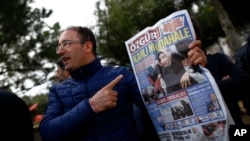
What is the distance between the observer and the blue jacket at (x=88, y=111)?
5.78 ft

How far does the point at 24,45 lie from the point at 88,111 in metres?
10.8

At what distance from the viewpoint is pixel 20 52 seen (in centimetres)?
1161

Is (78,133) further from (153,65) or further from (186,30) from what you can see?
(186,30)

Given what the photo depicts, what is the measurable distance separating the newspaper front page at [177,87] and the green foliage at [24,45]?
9361 mm

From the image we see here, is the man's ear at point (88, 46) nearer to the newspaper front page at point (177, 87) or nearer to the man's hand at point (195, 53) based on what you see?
the newspaper front page at point (177, 87)

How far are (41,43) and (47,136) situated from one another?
10060 millimetres

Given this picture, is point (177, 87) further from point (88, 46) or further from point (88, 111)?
point (88, 46)

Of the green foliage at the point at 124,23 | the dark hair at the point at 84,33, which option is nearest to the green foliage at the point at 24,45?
the green foliage at the point at 124,23

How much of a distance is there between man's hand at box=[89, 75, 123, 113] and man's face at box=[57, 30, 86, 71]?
33 centimetres

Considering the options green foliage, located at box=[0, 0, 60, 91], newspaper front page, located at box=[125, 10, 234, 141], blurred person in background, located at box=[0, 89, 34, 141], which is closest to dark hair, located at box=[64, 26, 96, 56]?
newspaper front page, located at box=[125, 10, 234, 141]

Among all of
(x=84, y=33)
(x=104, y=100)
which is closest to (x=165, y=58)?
(x=104, y=100)

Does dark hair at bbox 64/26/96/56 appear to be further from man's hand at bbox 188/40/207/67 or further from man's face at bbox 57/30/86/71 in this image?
man's hand at bbox 188/40/207/67

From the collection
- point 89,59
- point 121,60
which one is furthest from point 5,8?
point 89,59

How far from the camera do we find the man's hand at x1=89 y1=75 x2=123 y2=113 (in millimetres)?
1709
